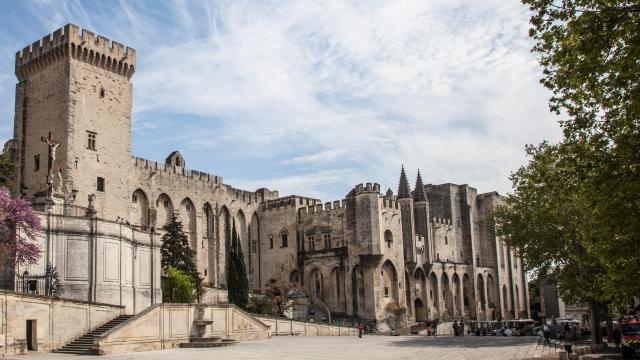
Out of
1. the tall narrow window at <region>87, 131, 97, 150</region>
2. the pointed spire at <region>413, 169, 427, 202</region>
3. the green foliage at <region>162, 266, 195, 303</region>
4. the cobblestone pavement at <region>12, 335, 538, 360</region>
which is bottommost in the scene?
the cobblestone pavement at <region>12, 335, 538, 360</region>

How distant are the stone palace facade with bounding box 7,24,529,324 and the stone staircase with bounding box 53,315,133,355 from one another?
278 centimetres

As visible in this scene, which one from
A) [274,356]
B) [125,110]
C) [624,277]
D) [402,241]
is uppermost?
[125,110]

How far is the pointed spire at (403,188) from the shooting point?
60500 mm

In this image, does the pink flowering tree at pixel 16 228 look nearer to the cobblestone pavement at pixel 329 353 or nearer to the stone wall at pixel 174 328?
the cobblestone pavement at pixel 329 353

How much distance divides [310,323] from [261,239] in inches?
725

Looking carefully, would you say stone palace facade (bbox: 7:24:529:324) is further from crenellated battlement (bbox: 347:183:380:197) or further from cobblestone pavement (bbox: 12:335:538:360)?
cobblestone pavement (bbox: 12:335:538:360)

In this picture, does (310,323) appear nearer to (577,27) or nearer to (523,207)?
(523,207)

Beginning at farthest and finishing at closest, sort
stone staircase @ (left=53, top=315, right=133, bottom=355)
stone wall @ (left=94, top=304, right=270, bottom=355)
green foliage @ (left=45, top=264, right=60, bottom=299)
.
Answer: green foliage @ (left=45, top=264, right=60, bottom=299) < stone wall @ (left=94, top=304, right=270, bottom=355) < stone staircase @ (left=53, top=315, right=133, bottom=355)

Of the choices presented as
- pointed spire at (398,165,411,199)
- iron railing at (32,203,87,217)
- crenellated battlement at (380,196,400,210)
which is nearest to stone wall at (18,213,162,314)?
iron railing at (32,203,87,217)

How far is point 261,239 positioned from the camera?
59000 millimetres

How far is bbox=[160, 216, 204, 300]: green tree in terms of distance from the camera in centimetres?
4257

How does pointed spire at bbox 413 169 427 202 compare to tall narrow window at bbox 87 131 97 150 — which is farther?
pointed spire at bbox 413 169 427 202

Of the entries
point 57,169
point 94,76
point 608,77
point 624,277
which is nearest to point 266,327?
point 57,169

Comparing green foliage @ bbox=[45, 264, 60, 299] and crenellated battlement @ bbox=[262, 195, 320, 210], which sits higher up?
crenellated battlement @ bbox=[262, 195, 320, 210]
